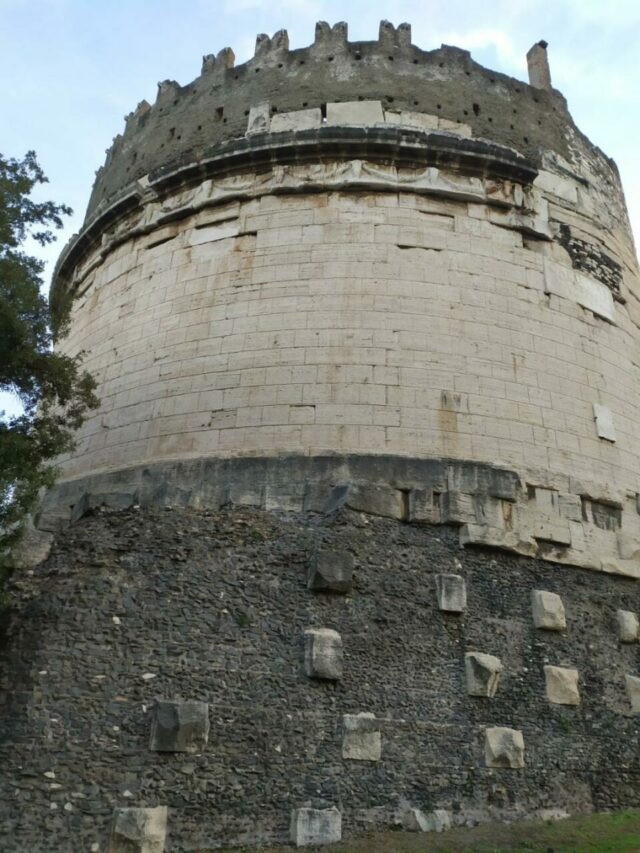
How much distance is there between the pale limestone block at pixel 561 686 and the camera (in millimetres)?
9164

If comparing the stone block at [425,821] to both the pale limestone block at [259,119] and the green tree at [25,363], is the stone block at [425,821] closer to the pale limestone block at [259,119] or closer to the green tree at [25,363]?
the green tree at [25,363]

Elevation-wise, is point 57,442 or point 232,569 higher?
point 57,442

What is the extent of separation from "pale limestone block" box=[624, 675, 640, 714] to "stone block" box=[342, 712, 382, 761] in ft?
11.4

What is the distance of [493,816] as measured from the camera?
26.8 ft

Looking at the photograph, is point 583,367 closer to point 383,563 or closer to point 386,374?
point 386,374

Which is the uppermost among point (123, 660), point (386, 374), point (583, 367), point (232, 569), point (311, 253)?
point (311, 253)

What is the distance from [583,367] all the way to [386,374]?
10.4 feet

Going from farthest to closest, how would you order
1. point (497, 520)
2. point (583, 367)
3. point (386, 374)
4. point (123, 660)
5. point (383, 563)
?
point (583, 367)
point (386, 374)
point (497, 520)
point (383, 563)
point (123, 660)

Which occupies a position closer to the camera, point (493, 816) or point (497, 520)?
point (493, 816)

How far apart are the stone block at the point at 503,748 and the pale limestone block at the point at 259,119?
32.0 feet

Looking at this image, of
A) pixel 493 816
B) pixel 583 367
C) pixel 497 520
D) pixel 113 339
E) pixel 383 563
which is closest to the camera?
pixel 493 816

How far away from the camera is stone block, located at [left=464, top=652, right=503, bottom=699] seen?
343 inches

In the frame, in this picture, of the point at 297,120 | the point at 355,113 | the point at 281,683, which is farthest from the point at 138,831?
the point at 355,113

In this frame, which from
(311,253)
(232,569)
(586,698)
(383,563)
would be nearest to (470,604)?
(383,563)
